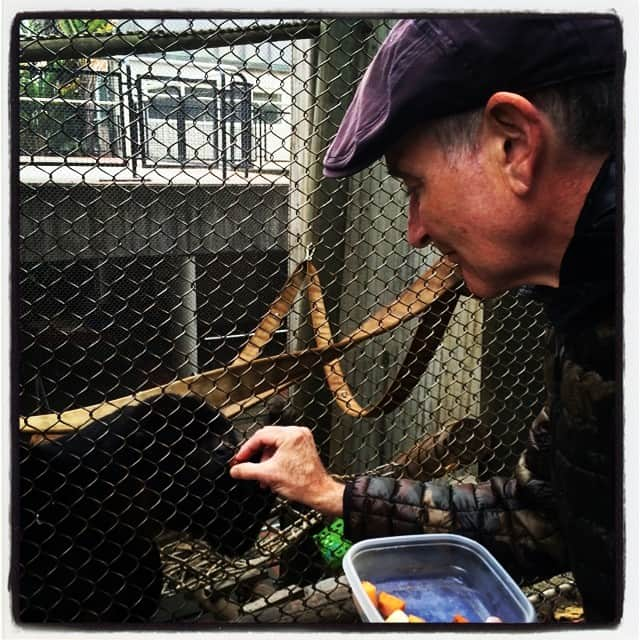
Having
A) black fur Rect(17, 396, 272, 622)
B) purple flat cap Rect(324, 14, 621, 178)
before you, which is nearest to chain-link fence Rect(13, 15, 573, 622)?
black fur Rect(17, 396, 272, 622)

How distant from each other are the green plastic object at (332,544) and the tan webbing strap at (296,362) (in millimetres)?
1018

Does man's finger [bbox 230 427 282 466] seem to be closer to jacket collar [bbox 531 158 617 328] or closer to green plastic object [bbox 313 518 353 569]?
jacket collar [bbox 531 158 617 328]

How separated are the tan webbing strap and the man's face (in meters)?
0.86

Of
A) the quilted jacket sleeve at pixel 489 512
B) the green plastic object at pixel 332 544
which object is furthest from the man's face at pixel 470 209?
the green plastic object at pixel 332 544

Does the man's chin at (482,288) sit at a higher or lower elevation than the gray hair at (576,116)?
lower

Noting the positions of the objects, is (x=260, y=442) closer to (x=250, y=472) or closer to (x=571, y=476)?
(x=250, y=472)

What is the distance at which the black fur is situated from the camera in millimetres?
1863

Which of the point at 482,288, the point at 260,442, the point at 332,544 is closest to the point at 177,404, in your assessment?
the point at 260,442

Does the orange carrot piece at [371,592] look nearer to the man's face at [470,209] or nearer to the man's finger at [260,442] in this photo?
the man's finger at [260,442]

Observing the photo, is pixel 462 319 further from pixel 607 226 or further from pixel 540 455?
pixel 607 226

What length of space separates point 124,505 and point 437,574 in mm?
1037

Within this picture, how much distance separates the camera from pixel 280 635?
4.13 feet

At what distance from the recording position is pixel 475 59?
1.10 metres

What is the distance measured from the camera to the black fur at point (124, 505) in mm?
1863
